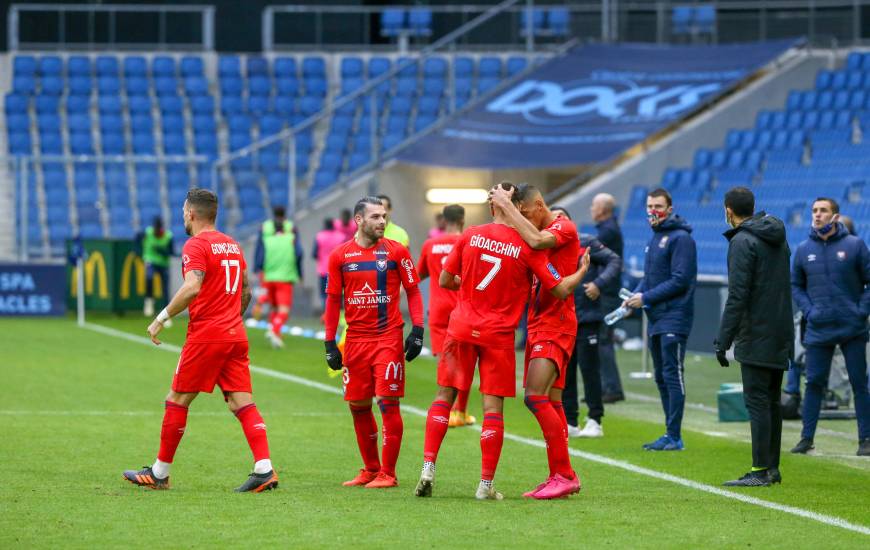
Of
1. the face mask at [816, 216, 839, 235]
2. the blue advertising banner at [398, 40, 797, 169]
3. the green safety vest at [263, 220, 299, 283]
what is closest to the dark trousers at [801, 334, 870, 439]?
the face mask at [816, 216, 839, 235]

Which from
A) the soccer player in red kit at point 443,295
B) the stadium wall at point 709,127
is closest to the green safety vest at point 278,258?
the stadium wall at point 709,127

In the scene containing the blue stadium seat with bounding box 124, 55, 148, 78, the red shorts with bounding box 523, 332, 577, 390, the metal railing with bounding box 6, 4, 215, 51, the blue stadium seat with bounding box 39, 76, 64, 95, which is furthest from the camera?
the metal railing with bounding box 6, 4, 215, 51

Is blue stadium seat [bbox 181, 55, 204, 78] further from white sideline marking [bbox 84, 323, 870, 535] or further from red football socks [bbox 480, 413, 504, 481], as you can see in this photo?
red football socks [bbox 480, 413, 504, 481]

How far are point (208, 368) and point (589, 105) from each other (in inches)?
894

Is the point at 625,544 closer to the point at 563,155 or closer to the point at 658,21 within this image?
the point at 563,155

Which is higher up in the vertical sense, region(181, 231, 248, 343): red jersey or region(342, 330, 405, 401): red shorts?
region(181, 231, 248, 343): red jersey

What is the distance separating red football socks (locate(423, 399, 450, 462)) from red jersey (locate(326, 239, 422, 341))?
69 centimetres

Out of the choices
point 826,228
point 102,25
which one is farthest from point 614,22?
point 826,228

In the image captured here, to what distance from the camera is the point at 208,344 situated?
987 centimetres

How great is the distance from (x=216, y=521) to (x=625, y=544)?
226 centimetres

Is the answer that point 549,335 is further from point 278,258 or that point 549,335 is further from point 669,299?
point 278,258

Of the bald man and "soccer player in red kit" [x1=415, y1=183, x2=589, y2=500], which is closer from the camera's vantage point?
"soccer player in red kit" [x1=415, y1=183, x2=589, y2=500]

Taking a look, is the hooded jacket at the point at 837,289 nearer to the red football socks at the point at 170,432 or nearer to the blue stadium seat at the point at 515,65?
the red football socks at the point at 170,432

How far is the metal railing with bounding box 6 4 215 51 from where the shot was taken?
35.3m
